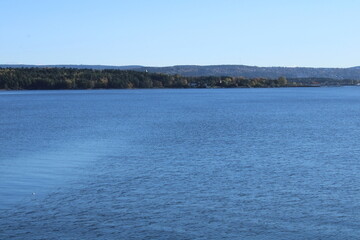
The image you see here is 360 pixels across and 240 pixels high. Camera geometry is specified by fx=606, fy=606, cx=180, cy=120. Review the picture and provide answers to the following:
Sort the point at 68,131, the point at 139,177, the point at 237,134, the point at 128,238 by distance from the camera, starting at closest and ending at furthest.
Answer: the point at 128,238
the point at 139,177
the point at 237,134
the point at 68,131

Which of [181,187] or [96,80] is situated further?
[96,80]

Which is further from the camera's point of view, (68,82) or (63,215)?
(68,82)

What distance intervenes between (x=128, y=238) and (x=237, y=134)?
69.8 feet

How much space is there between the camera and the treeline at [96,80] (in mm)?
124250

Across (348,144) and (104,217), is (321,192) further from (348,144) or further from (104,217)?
(348,144)

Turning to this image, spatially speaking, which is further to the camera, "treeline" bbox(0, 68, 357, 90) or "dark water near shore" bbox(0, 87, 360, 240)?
"treeline" bbox(0, 68, 357, 90)

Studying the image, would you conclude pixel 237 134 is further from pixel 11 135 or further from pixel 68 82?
pixel 68 82

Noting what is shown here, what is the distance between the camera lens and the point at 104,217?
15.0 metres

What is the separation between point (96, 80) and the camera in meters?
138

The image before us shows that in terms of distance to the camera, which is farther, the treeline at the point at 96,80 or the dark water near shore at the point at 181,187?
the treeline at the point at 96,80

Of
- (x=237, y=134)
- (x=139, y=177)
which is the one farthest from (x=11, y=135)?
→ (x=139, y=177)

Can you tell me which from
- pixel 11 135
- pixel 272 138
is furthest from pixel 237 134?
pixel 11 135

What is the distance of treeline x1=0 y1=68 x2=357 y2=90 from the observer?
12425cm

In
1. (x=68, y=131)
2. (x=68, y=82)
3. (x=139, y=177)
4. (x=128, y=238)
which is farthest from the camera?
(x=68, y=82)
